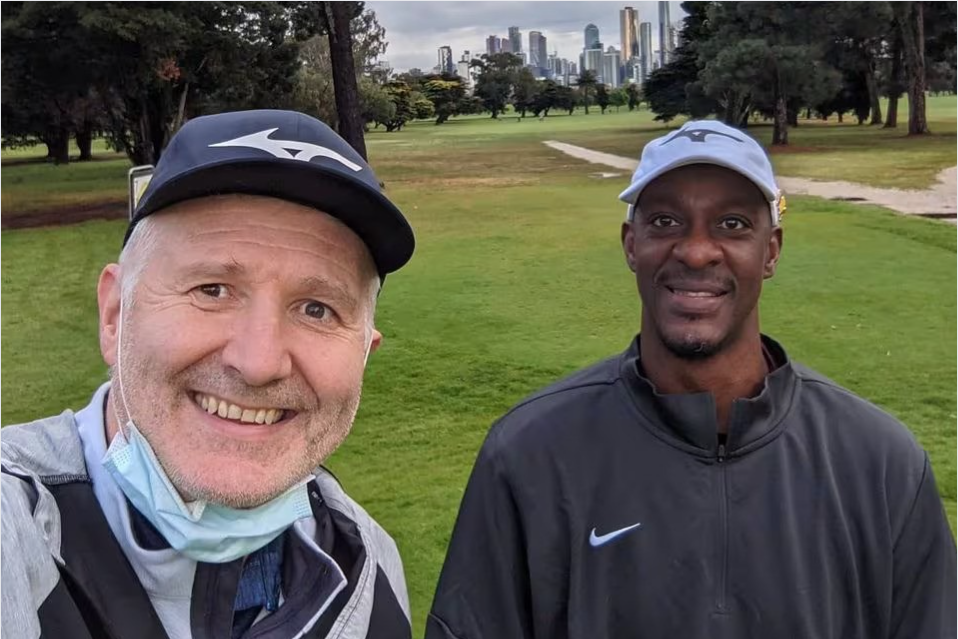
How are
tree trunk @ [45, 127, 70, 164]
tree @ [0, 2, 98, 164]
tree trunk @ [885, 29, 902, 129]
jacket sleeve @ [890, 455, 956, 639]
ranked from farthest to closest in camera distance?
tree trunk @ [45, 127, 70, 164], tree trunk @ [885, 29, 902, 129], tree @ [0, 2, 98, 164], jacket sleeve @ [890, 455, 956, 639]

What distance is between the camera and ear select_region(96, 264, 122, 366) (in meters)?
1.40

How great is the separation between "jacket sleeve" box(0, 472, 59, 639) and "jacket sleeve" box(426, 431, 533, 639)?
74 cm

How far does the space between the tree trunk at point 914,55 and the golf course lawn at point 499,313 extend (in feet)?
12.3

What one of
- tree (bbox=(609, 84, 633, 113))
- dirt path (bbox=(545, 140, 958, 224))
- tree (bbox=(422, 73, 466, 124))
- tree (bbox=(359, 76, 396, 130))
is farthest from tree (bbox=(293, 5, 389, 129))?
tree (bbox=(609, 84, 633, 113))

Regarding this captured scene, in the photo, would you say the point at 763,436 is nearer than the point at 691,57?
Yes

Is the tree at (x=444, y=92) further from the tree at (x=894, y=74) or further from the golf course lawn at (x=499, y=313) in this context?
the tree at (x=894, y=74)

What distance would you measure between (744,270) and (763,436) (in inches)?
13.0

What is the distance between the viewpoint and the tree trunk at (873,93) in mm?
18998

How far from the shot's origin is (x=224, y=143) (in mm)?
1321

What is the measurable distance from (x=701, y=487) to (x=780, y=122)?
15324mm

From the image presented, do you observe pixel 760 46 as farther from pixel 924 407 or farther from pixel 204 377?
pixel 204 377

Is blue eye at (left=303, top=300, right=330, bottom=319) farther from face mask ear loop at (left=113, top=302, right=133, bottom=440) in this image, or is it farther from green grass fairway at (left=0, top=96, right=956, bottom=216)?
green grass fairway at (left=0, top=96, right=956, bottom=216)

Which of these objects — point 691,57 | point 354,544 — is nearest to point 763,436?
point 354,544

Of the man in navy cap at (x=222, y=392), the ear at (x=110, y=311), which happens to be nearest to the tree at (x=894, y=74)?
the man in navy cap at (x=222, y=392)
